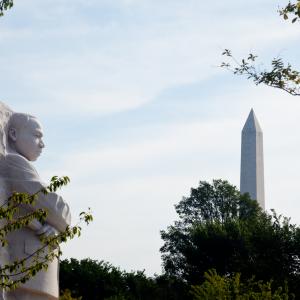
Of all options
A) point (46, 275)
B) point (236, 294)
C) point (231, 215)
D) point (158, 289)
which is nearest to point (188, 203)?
point (231, 215)

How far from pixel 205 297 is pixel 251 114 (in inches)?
1180

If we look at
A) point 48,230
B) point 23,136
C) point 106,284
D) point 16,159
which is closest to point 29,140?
point 23,136

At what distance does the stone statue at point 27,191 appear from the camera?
61.1 feet

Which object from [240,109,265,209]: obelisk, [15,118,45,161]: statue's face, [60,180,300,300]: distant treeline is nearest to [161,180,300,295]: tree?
[60,180,300,300]: distant treeline

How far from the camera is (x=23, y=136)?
1950cm

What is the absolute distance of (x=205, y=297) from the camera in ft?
98.8

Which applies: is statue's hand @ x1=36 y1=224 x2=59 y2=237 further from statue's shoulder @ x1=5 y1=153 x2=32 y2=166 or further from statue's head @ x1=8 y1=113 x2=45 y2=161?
statue's head @ x1=8 y1=113 x2=45 y2=161

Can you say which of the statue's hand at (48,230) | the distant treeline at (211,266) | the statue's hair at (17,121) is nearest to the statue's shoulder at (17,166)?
the statue's hair at (17,121)

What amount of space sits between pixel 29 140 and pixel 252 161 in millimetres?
36375

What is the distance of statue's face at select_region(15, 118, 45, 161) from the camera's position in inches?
766

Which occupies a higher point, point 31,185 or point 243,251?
point 243,251

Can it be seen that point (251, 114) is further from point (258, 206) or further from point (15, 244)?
point (15, 244)

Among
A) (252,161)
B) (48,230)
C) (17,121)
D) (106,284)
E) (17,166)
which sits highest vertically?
(252,161)

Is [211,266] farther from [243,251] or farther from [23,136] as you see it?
[23,136]
